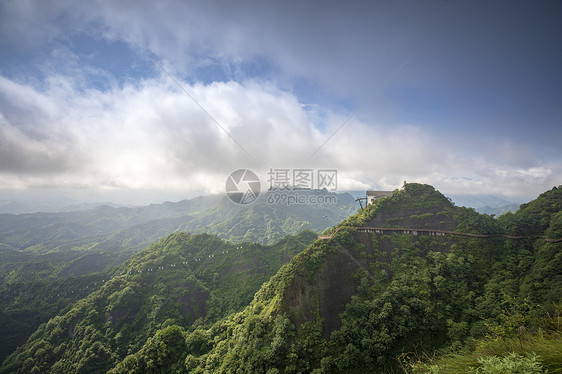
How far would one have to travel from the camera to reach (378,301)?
33594mm

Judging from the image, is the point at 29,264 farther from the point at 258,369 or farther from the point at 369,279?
the point at 369,279

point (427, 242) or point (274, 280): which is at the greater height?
point (427, 242)

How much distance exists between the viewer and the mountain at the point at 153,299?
5416cm

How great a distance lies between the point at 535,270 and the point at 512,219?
48.6 ft

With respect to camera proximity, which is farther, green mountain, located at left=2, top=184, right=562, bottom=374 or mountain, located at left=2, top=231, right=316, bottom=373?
mountain, located at left=2, top=231, right=316, bottom=373

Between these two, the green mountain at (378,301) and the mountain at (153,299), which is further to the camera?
the mountain at (153,299)

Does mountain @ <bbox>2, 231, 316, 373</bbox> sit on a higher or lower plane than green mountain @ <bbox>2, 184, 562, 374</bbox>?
lower

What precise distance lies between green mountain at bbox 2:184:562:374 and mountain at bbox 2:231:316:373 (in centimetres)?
58

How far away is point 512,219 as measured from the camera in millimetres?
43781

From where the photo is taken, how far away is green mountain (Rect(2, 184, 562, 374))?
2997 centimetres

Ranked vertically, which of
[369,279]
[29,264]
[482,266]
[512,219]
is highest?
[512,219]

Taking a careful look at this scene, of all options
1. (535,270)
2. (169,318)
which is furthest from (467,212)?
(169,318)

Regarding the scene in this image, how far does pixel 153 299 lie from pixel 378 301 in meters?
66.9

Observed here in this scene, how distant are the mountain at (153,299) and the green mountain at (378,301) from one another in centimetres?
58
